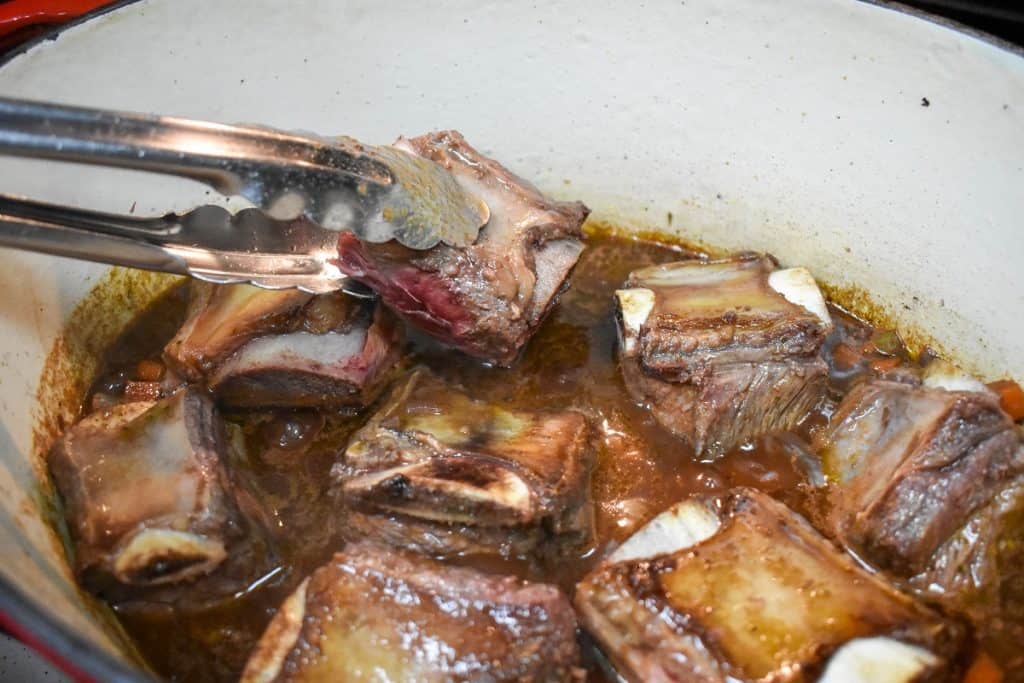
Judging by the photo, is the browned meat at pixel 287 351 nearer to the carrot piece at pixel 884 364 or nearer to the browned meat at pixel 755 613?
the browned meat at pixel 755 613

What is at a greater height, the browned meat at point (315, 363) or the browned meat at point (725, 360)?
the browned meat at point (725, 360)

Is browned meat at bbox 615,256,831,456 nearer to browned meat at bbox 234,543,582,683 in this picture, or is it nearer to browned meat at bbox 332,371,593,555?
browned meat at bbox 332,371,593,555

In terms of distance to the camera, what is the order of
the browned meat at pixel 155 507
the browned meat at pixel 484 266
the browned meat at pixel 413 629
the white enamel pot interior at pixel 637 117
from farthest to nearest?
the white enamel pot interior at pixel 637 117
the browned meat at pixel 484 266
the browned meat at pixel 155 507
the browned meat at pixel 413 629

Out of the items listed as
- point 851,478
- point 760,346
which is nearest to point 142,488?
point 760,346

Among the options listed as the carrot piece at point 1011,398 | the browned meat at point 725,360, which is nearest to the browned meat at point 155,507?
the browned meat at point 725,360

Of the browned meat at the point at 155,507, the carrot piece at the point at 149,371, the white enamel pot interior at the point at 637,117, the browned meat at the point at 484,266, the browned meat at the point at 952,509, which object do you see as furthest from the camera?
the carrot piece at the point at 149,371

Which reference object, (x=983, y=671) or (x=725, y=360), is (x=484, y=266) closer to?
(x=725, y=360)

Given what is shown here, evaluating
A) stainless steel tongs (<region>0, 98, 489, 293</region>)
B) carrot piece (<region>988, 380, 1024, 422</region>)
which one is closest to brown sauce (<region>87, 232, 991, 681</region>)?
carrot piece (<region>988, 380, 1024, 422</region>)
